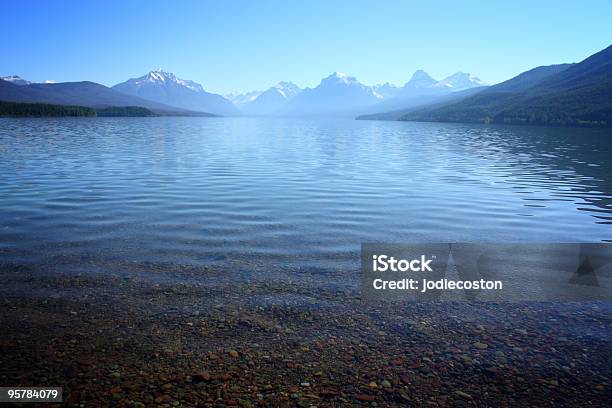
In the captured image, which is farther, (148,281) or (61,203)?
(61,203)

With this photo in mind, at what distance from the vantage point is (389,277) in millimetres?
14266

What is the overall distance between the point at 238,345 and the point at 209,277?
4364 mm

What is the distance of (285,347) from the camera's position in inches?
371

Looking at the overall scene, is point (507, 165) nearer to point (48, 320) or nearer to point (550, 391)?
point (550, 391)

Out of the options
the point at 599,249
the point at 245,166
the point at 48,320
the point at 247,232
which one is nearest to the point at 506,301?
the point at 599,249
